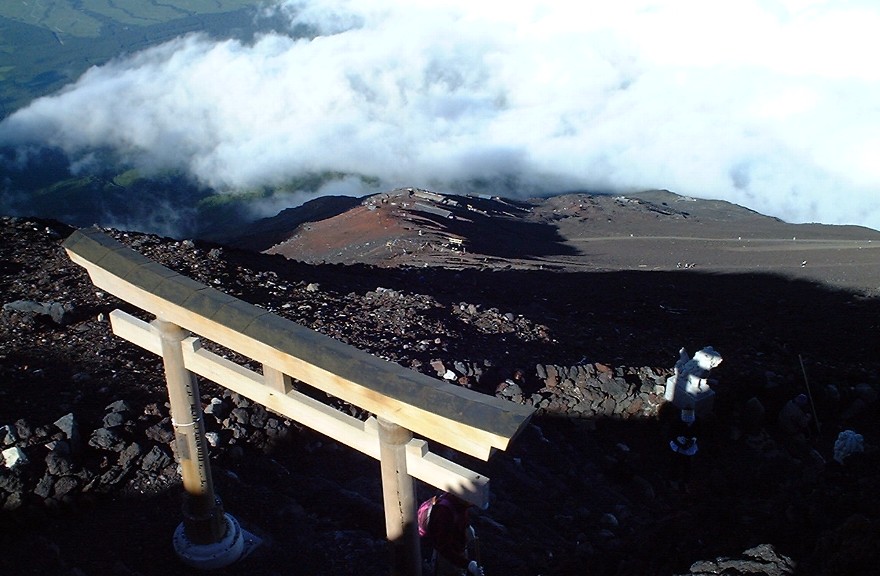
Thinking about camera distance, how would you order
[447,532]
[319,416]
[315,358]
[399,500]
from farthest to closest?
1. [447,532]
2. [319,416]
3. [399,500]
4. [315,358]

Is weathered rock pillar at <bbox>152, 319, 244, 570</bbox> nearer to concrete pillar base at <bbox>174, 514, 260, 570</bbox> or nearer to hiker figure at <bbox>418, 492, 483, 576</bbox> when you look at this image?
concrete pillar base at <bbox>174, 514, 260, 570</bbox>

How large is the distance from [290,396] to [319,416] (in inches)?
8.3

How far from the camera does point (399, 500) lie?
359cm

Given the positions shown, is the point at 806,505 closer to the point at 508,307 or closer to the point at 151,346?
the point at 151,346

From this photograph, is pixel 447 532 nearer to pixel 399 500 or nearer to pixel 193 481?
pixel 399 500

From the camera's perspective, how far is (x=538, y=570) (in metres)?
5.41

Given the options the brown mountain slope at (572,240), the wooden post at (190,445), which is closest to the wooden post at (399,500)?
the wooden post at (190,445)

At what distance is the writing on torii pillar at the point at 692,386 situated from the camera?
767 centimetres

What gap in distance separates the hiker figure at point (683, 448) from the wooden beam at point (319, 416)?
4.13 metres

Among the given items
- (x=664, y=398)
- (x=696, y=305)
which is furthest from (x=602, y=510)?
(x=696, y=305)

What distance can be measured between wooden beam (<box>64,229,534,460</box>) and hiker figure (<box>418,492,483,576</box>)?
1.26 m

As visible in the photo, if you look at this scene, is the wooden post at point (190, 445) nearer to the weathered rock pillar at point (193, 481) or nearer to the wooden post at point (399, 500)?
the weathered rock pillar at point (193, 481)

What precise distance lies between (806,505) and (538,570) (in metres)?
1.97

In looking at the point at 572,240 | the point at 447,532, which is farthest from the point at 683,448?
the point at 572,240
